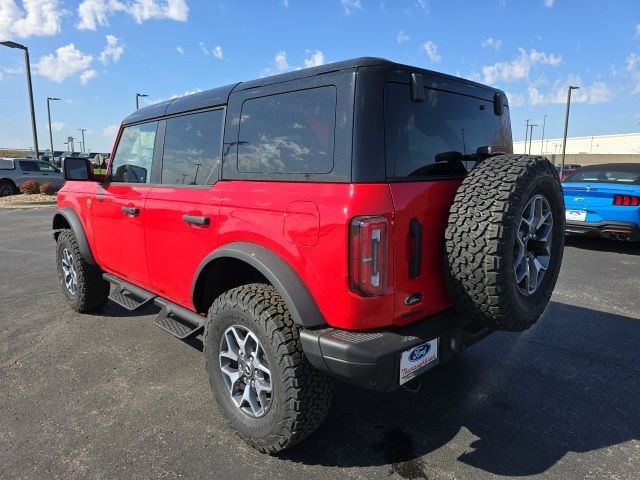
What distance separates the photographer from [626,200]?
7.15 m

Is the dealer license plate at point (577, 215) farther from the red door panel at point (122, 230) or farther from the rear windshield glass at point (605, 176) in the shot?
the red door panel at point (122, 230)

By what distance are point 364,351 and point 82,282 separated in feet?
11.6

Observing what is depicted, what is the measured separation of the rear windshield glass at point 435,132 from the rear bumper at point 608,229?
532 centimetres

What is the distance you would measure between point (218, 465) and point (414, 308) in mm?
1310

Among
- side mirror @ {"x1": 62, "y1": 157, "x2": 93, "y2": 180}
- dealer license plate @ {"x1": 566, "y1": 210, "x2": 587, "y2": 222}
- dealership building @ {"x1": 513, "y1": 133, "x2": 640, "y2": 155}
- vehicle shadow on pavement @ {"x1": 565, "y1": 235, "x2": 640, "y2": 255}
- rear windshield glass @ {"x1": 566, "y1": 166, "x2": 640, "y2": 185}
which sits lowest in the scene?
vehicle shadow on pavement @ {"x1": 565, "y1": 235, "x2": 640, "y2": 255}

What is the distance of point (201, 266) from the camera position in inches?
111

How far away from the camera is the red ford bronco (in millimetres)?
2152

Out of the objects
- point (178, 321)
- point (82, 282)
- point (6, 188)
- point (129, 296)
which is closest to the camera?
point (178, 321)

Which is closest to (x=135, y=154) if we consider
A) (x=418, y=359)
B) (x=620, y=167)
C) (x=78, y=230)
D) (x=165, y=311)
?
(x=78, y=230)

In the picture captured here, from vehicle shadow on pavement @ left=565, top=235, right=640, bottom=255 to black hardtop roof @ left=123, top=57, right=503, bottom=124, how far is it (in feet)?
20.6

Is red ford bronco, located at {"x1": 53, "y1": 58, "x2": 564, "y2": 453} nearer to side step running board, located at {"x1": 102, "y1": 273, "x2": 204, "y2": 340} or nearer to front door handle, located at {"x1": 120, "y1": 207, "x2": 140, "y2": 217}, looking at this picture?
side step running board, located at {"x1": 102, "y1": 273, "x2": 204, "y2": 340}

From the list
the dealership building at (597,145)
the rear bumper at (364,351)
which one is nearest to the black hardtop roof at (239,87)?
the rear bumper at (364,351)

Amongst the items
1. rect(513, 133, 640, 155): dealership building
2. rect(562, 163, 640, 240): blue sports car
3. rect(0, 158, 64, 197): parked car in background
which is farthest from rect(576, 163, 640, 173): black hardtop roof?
rect(513, 133, 640, 155): dealership building

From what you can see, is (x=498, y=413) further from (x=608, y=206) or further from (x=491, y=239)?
(x=608, y=206)
